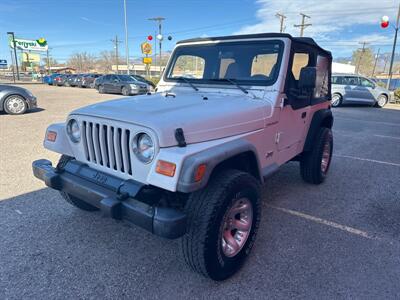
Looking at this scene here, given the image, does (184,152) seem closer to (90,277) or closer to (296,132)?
(90,277)

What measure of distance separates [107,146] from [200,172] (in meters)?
0.90

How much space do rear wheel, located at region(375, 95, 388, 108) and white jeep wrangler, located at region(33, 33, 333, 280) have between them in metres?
15.3

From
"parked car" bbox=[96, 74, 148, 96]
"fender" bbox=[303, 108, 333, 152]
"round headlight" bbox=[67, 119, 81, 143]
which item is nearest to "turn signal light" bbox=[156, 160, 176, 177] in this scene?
"round headlight" bbox=[67, 119, 81, 143]

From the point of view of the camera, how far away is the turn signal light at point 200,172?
6.48 ft

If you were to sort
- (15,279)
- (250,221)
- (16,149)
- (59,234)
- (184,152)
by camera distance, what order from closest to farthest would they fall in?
1. (184,152)
2. (15,279)
3. (250,221)
4. (59,234)
5. (16,149)

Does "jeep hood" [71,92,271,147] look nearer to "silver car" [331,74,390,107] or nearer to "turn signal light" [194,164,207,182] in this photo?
"turn signal light" [194,164,207,182]

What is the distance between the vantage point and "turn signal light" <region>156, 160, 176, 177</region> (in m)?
1.98

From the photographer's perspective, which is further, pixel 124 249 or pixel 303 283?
pixel 124 249

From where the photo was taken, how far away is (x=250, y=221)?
264cm

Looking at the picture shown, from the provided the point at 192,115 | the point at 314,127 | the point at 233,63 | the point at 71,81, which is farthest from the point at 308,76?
the point at 71,81

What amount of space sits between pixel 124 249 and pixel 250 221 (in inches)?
49.6

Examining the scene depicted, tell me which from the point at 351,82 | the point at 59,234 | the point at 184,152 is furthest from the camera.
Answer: the point at 351,82

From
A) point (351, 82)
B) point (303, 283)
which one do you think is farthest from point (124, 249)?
point (351, 82)

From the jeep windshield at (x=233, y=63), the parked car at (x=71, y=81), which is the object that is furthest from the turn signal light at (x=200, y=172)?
the parked car at (x=71, y=81)
